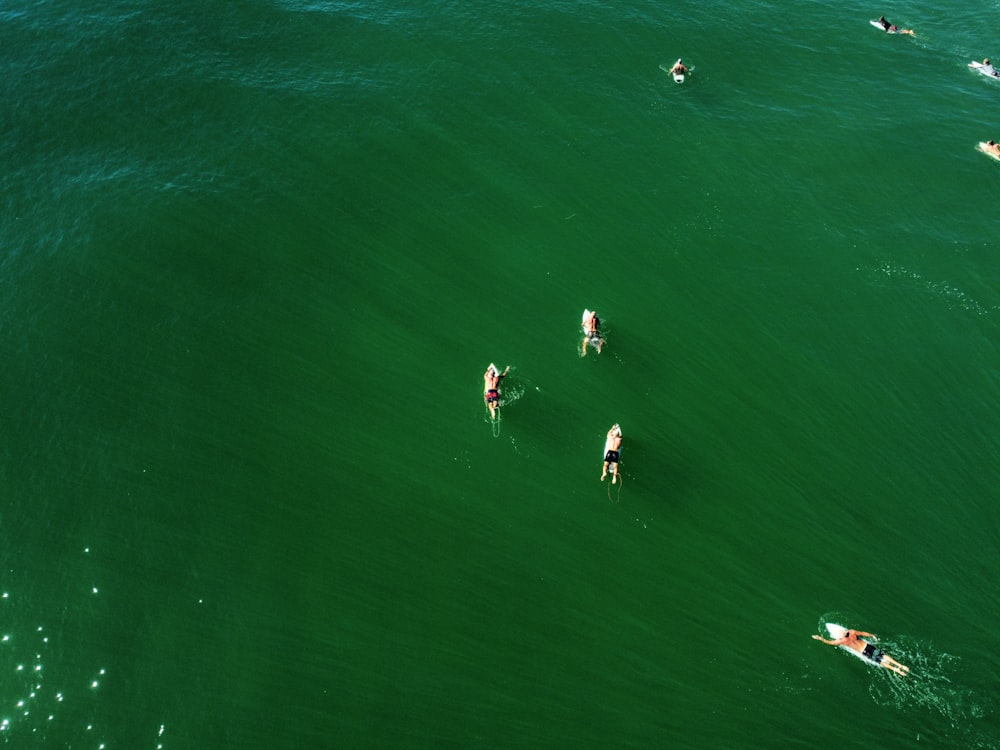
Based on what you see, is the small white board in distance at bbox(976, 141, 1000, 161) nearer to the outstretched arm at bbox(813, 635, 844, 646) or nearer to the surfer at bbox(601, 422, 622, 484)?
the surfer at bbox(601, 422, 622, 484)

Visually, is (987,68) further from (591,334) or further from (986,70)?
(591,334)

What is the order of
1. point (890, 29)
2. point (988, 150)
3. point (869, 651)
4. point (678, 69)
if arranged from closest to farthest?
point (869, 651), point (988, 150), point (678, 69), point (890, 29)

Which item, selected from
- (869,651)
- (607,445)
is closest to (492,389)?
(607,445)

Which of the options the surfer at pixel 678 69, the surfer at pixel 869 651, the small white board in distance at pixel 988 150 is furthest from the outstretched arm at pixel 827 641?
the surfer at pixel 678 69

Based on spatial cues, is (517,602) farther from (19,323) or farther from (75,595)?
(19,323)

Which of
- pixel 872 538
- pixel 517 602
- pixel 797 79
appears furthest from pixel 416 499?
pixel 797 79

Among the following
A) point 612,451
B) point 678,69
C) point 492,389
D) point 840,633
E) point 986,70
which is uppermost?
point 986,70
